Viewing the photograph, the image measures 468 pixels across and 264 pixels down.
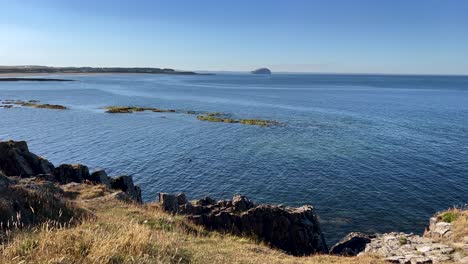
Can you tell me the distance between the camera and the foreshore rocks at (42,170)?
28578 millimetres

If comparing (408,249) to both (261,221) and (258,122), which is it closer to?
(261,221)

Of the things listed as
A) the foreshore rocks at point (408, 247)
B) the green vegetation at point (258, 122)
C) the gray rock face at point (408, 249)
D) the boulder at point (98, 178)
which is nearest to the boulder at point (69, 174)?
the boulder at point (98, 178)

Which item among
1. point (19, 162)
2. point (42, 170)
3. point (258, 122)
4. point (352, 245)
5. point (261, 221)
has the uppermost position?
point (19, 162)

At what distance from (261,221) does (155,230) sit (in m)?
12.5

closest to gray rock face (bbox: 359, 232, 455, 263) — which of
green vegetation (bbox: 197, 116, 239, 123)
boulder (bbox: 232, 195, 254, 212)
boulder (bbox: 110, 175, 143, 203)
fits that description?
boulder (bbox: 232, 195, 254, 212)

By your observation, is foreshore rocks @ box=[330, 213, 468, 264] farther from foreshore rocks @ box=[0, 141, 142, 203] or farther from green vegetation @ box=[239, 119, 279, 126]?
green vegetation @ box=[239, 119, 279, 126]

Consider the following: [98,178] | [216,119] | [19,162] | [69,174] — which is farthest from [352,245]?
[216,119]

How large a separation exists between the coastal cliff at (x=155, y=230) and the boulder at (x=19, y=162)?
7 centimetres

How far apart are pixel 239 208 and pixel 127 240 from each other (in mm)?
17213

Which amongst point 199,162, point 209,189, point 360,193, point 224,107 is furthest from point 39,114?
point 360,193

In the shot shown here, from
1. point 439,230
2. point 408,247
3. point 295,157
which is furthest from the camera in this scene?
point 295,157

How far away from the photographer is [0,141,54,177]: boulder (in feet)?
93.5

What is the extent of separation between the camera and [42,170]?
30.4 meters

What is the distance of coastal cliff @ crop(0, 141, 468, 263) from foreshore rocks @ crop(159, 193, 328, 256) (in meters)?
→ 0.07
